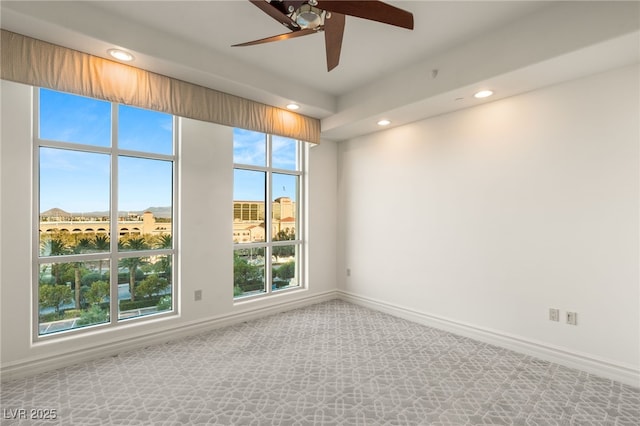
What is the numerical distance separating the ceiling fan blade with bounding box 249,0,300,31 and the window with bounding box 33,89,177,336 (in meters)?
1.95

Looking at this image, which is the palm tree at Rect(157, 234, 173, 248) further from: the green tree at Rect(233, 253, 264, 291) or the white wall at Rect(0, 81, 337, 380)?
the green tree at Rect(233, 253, 264, 291)

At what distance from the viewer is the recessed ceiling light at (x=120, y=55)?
259 cm

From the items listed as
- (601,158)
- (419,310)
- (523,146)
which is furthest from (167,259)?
(601,158)

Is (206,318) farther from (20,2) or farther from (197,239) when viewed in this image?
(20,2)

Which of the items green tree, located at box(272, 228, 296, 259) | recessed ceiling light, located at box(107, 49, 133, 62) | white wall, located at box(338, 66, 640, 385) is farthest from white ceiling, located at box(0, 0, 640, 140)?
green tree, located at box(272, 228, 296, 259)

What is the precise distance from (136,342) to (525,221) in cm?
409

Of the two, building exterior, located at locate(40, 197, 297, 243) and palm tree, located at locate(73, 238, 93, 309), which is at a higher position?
building exterior, located at locate(40, 197, 297, 243)

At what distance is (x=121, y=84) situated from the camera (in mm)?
2768

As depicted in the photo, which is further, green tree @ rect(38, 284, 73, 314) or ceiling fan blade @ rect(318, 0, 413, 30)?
green tree @ rect(38, 284, 73, 314)

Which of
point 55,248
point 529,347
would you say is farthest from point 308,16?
point 529,347

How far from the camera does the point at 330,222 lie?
16.4 feet

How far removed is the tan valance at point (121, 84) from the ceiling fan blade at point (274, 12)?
1445 millimetres

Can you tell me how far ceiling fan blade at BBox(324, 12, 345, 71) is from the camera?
6.67 feet

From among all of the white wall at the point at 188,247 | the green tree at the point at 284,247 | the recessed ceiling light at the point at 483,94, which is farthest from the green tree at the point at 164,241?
the recessed ceiling light at the point at 483,94
